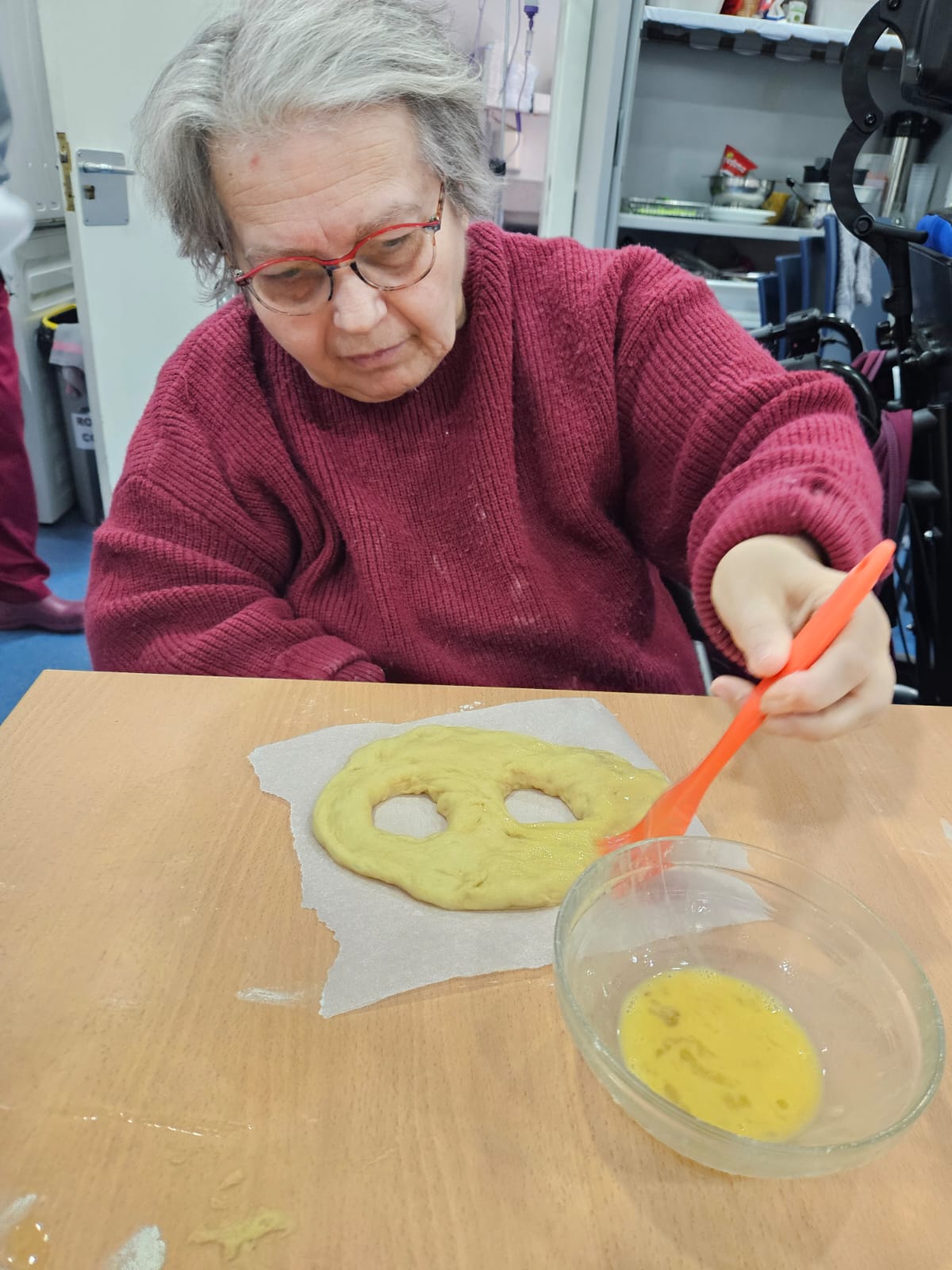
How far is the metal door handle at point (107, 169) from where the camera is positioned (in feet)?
7.19

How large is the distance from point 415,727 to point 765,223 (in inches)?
103

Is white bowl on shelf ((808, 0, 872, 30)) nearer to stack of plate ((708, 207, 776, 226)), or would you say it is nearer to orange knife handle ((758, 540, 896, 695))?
stack of plate ((708, 207, 776, 226))

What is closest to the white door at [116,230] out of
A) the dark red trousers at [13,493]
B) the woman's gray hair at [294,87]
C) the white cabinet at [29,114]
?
the dark red trousers at [13,493]

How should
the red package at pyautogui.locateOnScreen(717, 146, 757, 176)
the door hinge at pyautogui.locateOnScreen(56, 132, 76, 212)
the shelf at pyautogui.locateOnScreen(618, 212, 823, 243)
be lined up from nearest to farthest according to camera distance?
the door hinge at pyautogui.locateOnScreen(56, 132, 76, 212) < the shelf at pyautogui.locateOnScreen(618, 212, 823, 243) < the red package at pyautogui.locateOnScreen(717, 146, 757, 176)

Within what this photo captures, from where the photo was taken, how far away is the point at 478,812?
800 mm

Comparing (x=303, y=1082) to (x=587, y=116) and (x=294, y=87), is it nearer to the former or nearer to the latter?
(x=294, y=87)

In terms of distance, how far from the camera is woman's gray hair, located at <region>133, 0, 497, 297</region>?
829mm

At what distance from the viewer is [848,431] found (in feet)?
3.14

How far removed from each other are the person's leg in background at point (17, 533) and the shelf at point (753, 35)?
203cm

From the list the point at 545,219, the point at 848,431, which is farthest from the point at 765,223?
the point at 848,431

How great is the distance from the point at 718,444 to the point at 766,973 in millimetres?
619

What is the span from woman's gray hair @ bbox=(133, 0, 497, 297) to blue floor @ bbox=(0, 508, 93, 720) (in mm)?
1202

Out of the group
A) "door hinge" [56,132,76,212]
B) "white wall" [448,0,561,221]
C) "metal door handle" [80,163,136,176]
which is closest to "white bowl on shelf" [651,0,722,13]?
"white wall" [448,0,561,221]

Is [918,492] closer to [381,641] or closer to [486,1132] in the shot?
[381,641]
